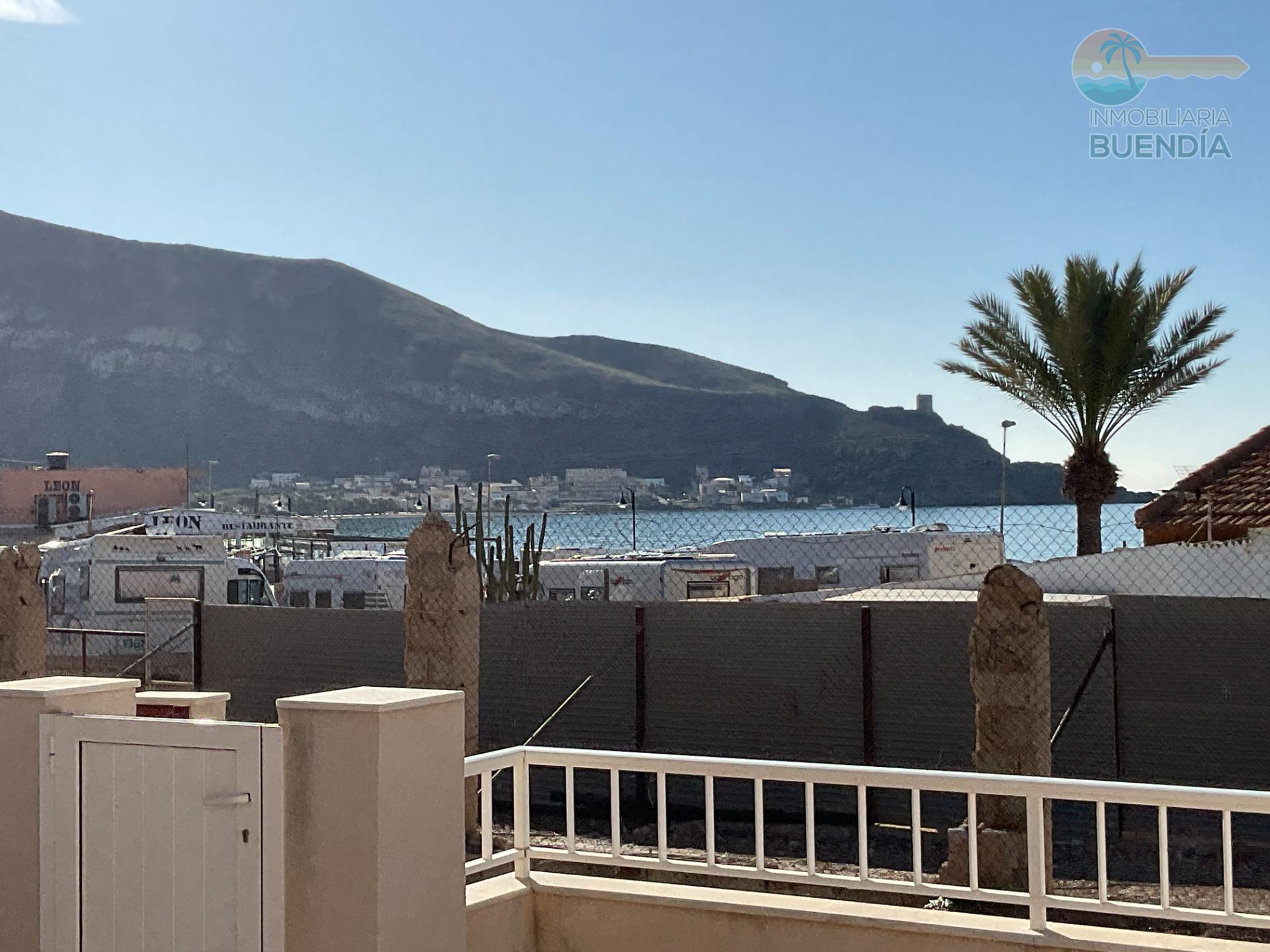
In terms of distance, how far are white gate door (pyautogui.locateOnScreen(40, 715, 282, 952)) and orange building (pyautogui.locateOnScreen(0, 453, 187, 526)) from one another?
167 ft

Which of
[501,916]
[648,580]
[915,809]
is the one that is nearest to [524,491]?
[648,580]

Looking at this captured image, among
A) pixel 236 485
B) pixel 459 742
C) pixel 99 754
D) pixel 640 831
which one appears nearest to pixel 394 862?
pixel 459 742

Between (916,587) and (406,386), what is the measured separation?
173 metres

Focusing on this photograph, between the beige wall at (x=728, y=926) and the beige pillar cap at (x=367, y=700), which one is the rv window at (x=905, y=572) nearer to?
the beige wall at (x=728, y=926)

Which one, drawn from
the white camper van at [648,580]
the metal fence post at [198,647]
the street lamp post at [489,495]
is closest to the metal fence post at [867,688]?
the metal fence post at [198,647]

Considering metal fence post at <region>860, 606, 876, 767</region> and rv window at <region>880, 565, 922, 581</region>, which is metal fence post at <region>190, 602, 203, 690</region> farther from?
rv window at <region>880, 565, 922, 581</region>

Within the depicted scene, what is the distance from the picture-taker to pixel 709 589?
85.9ft

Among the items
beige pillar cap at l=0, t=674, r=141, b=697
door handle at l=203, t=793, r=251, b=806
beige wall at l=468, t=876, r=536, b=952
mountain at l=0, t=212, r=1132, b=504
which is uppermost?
mountain at l=0, t=212, r=1132, b=504

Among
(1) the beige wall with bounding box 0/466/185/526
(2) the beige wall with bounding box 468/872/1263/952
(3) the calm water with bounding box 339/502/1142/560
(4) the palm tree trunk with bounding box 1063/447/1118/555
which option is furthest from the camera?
(3) the calm water with bounding box 339/502/1142/560

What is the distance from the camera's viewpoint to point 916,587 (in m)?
16.0

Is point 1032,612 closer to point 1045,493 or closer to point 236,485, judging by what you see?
point 1045,493

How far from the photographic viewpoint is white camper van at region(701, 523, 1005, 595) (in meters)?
29.0

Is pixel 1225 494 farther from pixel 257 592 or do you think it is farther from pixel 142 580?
pixel 142 580

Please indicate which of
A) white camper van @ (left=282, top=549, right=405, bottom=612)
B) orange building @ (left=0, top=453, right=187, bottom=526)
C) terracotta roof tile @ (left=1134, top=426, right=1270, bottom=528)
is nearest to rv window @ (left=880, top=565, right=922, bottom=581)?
white camper van @ (left=282, top=549, right=405, bottom=612)
